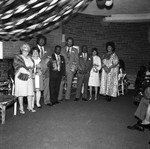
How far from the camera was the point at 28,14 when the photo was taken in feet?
2.16

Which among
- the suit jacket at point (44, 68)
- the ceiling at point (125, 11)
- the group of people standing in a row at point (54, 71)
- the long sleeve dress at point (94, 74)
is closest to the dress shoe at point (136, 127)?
the group of people standing in a row at point (54, 71)

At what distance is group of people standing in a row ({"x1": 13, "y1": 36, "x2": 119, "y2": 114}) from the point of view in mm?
3746

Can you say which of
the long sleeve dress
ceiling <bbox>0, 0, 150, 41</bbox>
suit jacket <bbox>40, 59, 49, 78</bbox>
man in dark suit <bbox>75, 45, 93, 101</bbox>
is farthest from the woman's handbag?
ceiling <bbox>0, 0, 150, 41</bbox>

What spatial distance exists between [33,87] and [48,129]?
1.18 m

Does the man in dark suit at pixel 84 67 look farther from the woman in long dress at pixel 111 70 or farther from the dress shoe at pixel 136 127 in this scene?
the dress shoe at pixel 136 127

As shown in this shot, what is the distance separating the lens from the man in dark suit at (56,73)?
4.59 metres

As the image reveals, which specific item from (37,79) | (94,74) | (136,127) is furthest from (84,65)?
(136,127)

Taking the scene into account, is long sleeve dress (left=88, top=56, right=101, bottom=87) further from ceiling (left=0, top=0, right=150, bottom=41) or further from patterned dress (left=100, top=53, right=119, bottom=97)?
ceiling (left=0, top=0, right=150, bottom=41)

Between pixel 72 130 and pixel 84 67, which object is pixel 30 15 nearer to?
pixel 72 130

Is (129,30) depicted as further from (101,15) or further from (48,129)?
(48,129)

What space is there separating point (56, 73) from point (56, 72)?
2cm

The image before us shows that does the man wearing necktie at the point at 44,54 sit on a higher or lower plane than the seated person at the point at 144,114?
higher

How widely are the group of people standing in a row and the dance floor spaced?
1.33 feet

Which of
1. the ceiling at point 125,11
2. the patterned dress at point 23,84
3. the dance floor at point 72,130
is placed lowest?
the dance floor at point 72,130
